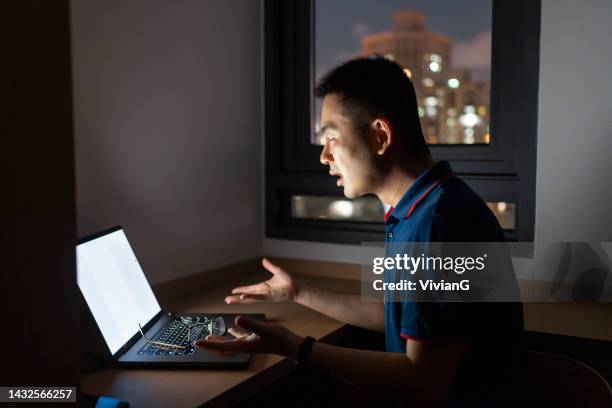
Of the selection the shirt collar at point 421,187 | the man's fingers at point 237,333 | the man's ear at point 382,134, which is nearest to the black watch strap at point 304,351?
the man's fingers at point 237,333

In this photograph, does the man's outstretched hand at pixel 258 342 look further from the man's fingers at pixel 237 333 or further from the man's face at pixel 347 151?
the man's face at pixel 347 151

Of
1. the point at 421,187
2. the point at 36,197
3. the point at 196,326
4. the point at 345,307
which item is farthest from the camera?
the point at 345,307

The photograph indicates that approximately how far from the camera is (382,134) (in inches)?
53.4

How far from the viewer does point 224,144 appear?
7.41 feet

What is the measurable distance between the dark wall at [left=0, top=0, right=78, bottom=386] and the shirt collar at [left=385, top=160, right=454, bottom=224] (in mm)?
762

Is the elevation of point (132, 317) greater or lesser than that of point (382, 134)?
lesser

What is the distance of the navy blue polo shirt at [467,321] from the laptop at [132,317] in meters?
0.41

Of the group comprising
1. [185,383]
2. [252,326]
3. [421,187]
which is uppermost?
[421,187]

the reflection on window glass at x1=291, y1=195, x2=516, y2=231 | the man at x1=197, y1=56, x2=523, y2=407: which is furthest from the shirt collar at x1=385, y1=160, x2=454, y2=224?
the reflection on window glass at x1=291, y1=195, x2=516, y2=231

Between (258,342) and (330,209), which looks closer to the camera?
(258,342)

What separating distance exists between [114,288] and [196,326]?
24 cm

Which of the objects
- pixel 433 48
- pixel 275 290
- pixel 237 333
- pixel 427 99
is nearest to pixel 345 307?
pixel 275 290

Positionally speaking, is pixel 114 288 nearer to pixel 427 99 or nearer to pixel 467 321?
pixel 467 321

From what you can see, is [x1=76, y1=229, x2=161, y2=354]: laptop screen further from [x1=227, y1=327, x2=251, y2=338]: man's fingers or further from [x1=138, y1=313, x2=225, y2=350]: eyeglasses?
[x1=227, y1=327, x2=251, y2=338]: man's fingers
